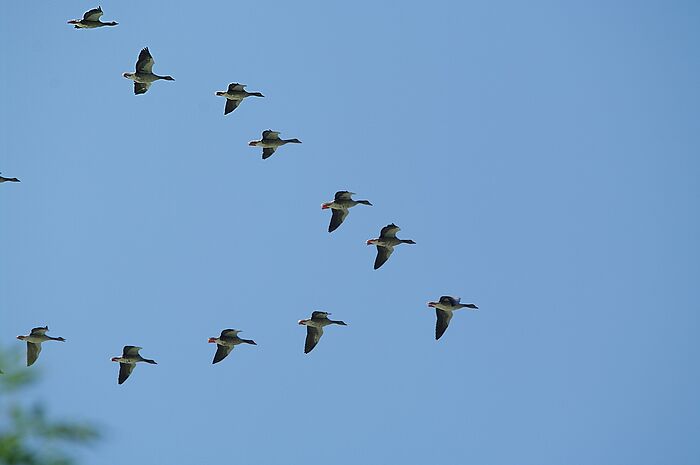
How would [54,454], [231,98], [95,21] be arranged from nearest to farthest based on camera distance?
[54,454] → [95,21] → [231,98]

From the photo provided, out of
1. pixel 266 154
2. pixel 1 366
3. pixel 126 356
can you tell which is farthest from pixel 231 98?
pixel 1 366

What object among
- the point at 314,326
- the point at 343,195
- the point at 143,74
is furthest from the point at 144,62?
the point at 314,326

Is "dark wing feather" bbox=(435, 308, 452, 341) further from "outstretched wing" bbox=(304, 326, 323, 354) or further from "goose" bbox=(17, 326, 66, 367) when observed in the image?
"goose" bbox=(17, 326, 66, 367)

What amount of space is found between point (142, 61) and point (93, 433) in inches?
907

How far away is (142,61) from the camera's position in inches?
1950

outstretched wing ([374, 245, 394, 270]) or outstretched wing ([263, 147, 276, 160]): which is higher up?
outstretched wing ([263, 147, 276, 160])

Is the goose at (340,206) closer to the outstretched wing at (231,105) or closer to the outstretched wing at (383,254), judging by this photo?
the outstretched wing at (383,254)

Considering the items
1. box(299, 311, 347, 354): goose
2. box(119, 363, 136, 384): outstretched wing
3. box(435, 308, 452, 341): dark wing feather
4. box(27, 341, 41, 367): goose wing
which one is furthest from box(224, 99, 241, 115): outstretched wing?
box(27, 341, 41, 367): goose wing

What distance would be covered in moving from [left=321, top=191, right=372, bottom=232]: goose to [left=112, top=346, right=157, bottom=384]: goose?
22.4ft

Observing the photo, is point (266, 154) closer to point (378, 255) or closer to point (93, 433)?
point (378, 255)

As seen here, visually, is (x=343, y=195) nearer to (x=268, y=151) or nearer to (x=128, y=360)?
(x=268, y=151)

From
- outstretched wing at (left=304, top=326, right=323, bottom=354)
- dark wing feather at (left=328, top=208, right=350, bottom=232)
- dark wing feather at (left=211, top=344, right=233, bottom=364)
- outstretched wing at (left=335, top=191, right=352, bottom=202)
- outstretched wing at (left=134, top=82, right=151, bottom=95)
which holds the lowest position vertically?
dark wing feather at (left=211, top=344, right=233, bottom=364)

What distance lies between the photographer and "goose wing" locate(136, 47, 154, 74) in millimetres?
49469

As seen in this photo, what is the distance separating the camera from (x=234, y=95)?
51062 mm
